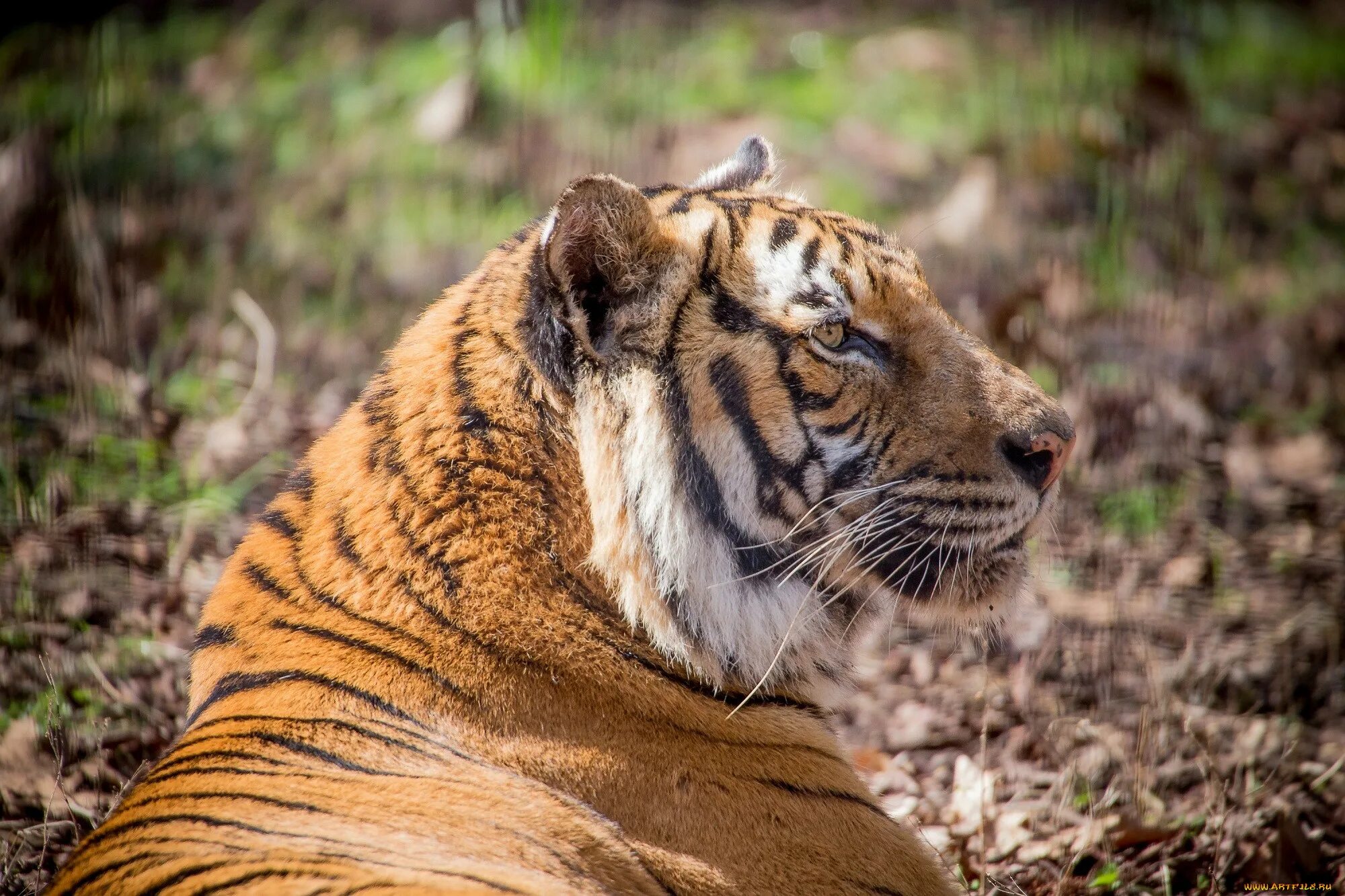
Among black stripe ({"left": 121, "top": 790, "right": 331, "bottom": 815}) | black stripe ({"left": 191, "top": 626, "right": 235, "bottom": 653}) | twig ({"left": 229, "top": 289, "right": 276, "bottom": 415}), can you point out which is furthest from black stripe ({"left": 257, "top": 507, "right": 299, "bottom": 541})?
twig ({"left": 229, "top": 289, "right": 276, "bottom": 415})

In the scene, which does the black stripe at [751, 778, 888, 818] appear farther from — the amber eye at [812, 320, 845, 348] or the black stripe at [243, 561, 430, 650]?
the amber eye at [812, 320, 845, 348]

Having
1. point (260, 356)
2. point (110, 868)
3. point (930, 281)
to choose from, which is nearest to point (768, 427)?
point (110, 868)

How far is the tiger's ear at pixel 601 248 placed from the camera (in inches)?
80.1

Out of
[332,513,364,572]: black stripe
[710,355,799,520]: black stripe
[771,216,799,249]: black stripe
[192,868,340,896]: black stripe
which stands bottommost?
[192,868,340,896]: black stripe

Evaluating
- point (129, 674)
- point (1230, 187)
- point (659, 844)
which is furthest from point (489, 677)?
point (1230, 187)

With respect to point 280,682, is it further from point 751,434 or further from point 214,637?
point 751,434

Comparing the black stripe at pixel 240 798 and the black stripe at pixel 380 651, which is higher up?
the black stripe at pixel 380 651

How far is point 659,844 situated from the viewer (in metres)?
1.98

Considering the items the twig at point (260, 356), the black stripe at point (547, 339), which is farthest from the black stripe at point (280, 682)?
the twig at point (260, 356)

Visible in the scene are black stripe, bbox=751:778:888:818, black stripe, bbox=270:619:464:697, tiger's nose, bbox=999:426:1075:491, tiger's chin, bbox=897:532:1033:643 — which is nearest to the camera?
black stripe, bbox=270:619:464:697

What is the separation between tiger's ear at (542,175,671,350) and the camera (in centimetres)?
204

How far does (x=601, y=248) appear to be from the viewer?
2.10m

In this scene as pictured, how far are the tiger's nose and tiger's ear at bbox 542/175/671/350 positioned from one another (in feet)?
2.30

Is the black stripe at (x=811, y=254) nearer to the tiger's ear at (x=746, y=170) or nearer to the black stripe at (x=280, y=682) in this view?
the tiger's ear at (x=746, y=170)
